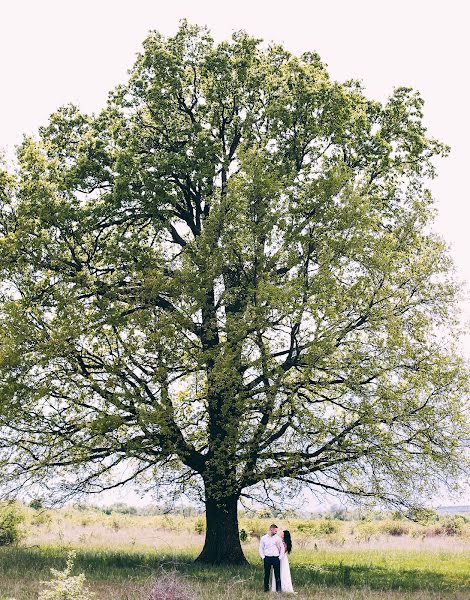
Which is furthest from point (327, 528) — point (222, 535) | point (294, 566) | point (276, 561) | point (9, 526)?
point (276, 561)

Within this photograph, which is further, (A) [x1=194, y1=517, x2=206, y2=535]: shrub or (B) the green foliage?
(A) [x1=194, y1=517, x2=206, y2=535]: shrub

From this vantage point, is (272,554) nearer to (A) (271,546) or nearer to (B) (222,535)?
(A) (271,546)

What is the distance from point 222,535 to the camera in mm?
24594

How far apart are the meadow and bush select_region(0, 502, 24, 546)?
1.45ft

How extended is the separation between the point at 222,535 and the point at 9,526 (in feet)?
37.6

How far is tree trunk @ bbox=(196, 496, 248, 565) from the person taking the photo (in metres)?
24.2

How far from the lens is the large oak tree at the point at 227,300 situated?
22.0 metres

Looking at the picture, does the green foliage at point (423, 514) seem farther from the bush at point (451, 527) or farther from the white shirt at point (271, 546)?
Answer: the bush at point (451, 527)

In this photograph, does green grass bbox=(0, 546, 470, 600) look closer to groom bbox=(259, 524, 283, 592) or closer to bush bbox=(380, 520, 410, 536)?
groom bbox=(259, 524, 283, 592)

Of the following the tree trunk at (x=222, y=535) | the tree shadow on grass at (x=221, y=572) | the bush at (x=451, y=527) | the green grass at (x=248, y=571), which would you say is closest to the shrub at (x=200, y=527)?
the bush at (x=451, y=527)

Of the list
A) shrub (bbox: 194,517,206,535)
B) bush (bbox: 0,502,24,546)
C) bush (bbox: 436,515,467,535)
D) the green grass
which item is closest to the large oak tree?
the green grass

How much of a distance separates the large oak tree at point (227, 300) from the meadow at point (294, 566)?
2.49 m

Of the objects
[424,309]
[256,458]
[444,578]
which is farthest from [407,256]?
[444,578]

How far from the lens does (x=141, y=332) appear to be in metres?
23.2
